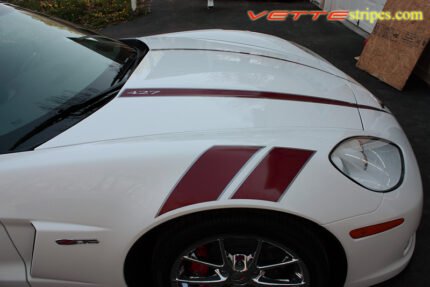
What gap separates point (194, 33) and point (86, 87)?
1.23m

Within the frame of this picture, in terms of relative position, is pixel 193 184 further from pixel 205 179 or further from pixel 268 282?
pixel 268 282

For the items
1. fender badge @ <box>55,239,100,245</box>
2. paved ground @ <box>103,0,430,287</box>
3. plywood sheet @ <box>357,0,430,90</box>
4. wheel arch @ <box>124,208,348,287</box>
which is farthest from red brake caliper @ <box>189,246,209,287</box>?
plywood sheet @ <box>357,0,430,90</box>

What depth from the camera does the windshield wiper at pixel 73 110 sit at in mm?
1498

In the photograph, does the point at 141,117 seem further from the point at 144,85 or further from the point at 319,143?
the point at 319,143

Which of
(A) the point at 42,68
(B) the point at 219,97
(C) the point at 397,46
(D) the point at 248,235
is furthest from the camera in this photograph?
(C) the point at 397,46

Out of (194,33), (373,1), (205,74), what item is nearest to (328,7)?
(373,1)

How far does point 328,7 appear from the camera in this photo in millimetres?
7863

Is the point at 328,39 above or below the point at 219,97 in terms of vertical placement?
below

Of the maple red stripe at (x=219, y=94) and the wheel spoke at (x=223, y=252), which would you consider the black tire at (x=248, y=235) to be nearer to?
the wheel spoke at (x=223, y=252)

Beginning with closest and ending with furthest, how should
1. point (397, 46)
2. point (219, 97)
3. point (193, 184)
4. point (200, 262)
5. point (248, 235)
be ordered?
point (193, 184) → point (248, 235) → point (200, 262) → point (219, 97) → point (397, 46)

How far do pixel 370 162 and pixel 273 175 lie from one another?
18.3 inches

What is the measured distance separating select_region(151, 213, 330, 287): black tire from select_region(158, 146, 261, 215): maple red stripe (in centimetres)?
11

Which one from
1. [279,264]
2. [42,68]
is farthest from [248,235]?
[42,68]

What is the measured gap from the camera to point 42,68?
1843 millimetres
